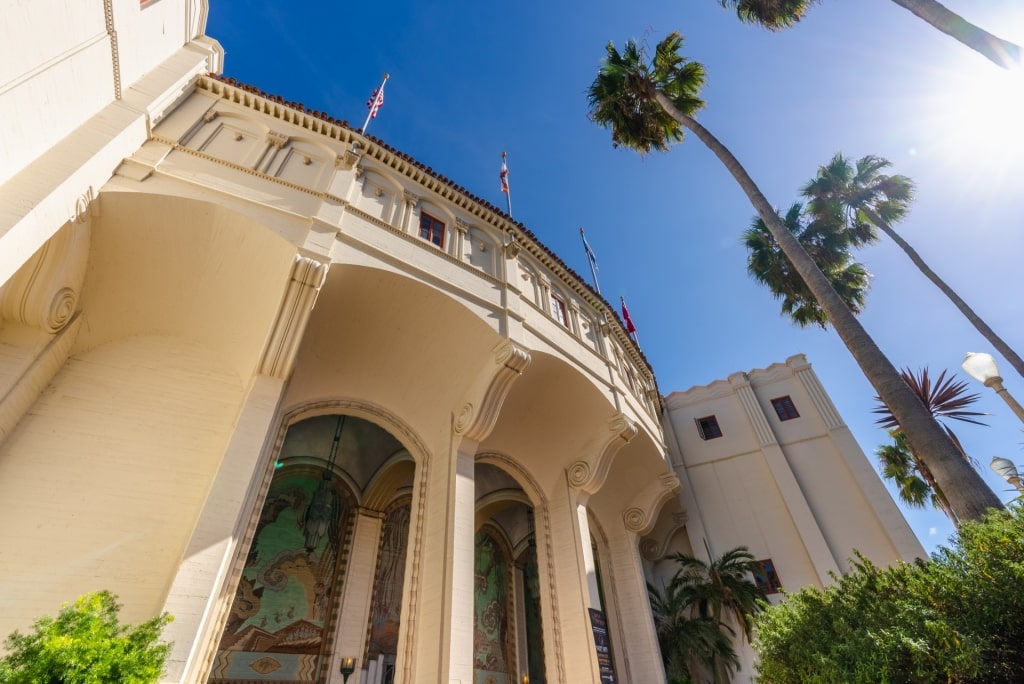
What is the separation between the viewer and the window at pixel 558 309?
480 inches

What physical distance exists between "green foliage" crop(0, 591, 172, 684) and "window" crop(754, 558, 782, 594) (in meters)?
14.6

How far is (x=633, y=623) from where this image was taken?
450 inches

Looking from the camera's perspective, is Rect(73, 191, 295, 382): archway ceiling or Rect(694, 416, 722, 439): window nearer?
Rect(73, 191, 295, 382): archway ceiling

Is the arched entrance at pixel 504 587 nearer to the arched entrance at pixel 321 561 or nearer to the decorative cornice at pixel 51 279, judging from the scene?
the arched entrance at pixel 321 561

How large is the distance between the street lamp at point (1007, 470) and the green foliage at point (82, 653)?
40.6ft

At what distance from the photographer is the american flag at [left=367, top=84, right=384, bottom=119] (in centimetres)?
1190

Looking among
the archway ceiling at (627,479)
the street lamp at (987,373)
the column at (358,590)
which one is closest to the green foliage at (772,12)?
the street lamp at (987,373)

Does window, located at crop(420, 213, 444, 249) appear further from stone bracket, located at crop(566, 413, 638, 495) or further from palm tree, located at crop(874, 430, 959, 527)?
palm tree, located at crop(874, 430, 959, 527)

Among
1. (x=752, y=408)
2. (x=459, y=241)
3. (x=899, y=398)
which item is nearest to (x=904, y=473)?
(x=752, y=408)

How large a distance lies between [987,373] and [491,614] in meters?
12.6

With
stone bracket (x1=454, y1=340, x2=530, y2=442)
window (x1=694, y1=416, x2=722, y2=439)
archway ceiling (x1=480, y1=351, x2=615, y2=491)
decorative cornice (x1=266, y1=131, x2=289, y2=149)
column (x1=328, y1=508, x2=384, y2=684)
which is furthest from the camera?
window (x1=694, y1=416, x2=722, y2=439)

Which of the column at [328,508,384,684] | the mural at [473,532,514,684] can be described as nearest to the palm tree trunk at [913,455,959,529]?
the mural at [473,532,514,684]

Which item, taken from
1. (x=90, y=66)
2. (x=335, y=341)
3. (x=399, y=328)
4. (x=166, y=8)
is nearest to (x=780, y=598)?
(x=399, y=328)

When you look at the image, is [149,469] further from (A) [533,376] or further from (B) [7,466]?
(A) [533,376]
